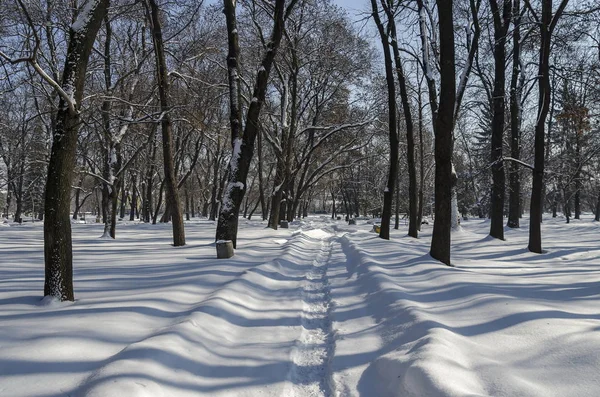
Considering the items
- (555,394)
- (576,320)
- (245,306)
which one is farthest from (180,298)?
(576,320)

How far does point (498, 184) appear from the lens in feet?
51.8

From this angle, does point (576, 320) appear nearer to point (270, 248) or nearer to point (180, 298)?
point (180, 298)

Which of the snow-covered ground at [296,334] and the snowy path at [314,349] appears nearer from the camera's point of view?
the snow-covered ground at [296,334]

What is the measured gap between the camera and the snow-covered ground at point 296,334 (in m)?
3.20

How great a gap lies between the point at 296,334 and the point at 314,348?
1.45ft

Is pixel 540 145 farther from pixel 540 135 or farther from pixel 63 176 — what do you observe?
pixel 63 176

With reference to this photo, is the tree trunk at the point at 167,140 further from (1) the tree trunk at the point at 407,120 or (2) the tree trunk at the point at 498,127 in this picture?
(2) the tree trunk at the point at 498,127

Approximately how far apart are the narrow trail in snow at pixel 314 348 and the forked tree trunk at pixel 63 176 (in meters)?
3.31

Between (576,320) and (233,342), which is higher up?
(576,320)

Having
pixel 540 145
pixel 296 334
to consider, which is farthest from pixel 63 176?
pixel 540 145

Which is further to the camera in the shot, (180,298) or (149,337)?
(180,298)

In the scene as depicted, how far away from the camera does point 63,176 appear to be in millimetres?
5227

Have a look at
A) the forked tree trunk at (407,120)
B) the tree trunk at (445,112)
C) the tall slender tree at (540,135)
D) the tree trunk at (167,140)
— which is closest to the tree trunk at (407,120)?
the forked tree trunk at (407,120)

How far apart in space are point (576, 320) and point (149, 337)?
4.69m
